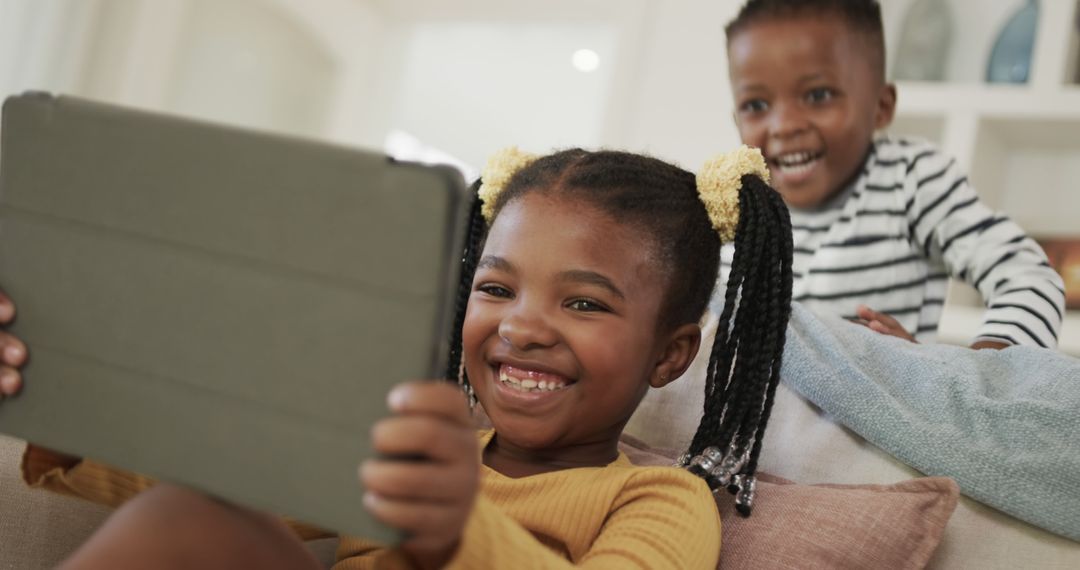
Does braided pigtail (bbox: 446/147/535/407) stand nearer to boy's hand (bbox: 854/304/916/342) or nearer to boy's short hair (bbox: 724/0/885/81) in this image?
boy's hand (bbox: 854/304/916/342)

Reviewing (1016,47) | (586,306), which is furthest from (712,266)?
(1016,47)

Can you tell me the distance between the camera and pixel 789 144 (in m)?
1.80

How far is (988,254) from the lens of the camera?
5.23 ft

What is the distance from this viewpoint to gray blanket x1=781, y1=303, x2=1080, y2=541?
1.00 metres

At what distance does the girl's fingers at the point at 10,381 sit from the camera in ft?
2.23

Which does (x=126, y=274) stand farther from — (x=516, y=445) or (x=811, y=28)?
(x=811, y=28)

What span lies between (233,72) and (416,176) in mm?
3086

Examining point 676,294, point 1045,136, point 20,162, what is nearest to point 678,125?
point 1045,136

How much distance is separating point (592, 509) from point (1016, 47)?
2036mm

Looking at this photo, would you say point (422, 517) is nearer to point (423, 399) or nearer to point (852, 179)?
point (423, 399)

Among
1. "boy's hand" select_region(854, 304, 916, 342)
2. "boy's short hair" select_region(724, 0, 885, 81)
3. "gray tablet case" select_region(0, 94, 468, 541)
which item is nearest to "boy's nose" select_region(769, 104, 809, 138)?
"boy's short hair" select_region(724, 0, 885, 81)

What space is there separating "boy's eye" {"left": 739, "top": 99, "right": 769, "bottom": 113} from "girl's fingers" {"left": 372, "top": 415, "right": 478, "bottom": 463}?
137 cm

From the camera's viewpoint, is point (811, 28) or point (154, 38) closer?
point (811, 28)

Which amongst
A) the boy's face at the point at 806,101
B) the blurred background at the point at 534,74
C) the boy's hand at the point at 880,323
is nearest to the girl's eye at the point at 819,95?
the boy's face at the point at 806,101
